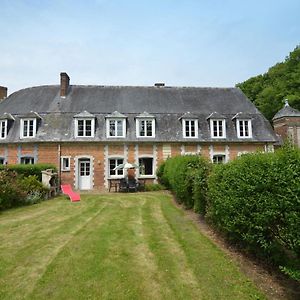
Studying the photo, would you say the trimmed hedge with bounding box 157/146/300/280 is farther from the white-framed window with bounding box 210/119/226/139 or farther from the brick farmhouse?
the white-framed window with bounding box 210/119/226/139

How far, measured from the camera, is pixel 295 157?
4184mm

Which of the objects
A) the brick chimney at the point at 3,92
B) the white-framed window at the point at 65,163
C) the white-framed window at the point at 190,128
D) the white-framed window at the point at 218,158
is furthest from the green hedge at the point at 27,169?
the brick chimney at the point at 3,92

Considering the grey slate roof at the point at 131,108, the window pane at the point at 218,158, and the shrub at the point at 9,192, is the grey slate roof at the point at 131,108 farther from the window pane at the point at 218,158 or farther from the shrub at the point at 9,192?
the shrub at the point at 9,192

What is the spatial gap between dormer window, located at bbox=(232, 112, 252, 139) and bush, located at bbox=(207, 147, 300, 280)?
14.2 m

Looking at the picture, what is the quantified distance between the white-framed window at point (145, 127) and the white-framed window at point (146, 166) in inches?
66.3

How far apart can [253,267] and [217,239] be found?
173 centimetres

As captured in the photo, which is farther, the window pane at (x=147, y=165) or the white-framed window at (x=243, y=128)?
the white-framed window at (x=243, y=128)

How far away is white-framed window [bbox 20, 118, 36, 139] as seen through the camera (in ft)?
Result: 59.2

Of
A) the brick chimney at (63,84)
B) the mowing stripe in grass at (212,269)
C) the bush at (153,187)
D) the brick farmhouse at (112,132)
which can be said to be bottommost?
the mowing stripe in grass at (212,269)

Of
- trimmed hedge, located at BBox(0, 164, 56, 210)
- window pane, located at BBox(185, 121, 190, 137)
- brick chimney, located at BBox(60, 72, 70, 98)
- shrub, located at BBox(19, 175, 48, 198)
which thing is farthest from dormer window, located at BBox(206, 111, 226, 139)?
shrub, located at BBox(19, 175, 48, 198)

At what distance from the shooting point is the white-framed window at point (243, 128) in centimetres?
1925

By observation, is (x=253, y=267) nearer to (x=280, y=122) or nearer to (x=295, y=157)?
(x=295, y=157)

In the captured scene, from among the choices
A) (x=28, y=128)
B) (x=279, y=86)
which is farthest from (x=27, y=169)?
(x=279, y=86)

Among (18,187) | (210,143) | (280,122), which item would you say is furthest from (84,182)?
(280,122)
